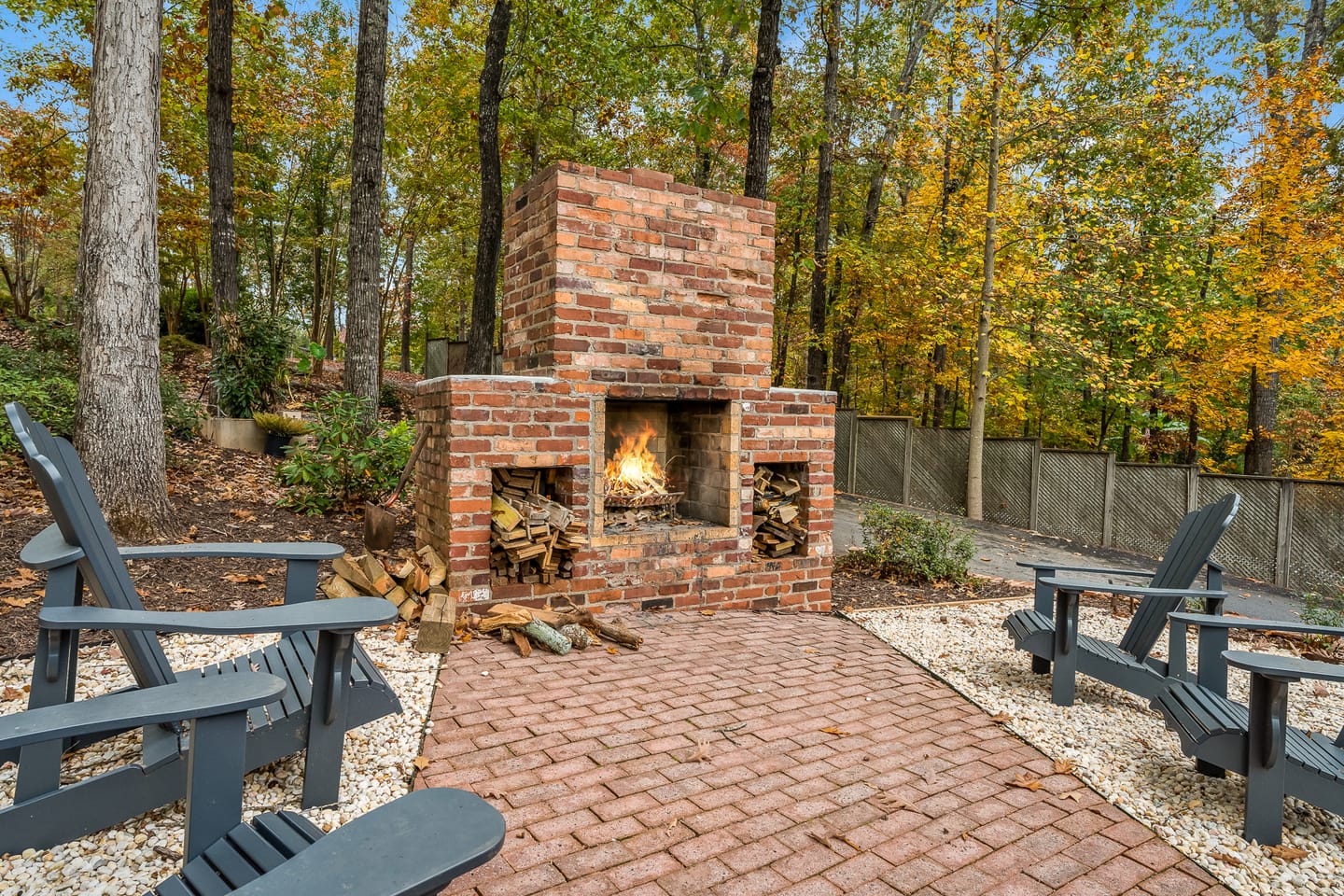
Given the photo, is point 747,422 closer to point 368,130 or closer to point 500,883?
point 500,883

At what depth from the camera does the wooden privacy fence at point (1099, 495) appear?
762 centimetres

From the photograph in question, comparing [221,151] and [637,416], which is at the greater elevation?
[221,151]

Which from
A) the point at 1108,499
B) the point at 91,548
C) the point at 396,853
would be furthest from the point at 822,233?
the point at 396,853

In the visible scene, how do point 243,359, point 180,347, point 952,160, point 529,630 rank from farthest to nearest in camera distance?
point 180,347 → point 952,160 → point 243,359 → point 529,630

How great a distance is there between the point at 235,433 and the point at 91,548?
7.21 metres

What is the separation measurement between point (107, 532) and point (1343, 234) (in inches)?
496

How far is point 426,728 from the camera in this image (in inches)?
106

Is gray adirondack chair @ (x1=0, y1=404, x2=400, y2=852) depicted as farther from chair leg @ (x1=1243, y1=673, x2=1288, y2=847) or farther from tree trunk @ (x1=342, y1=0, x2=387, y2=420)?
tree trunk @ (x1=342, y1=0, x2=387, y2=420)

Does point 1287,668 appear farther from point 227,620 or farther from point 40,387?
point 40,387

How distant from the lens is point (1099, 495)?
31.5 feet

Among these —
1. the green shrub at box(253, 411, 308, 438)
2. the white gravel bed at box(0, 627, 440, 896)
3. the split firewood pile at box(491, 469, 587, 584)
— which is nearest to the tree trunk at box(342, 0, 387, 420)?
the green shrub at box(253, 411, 308, 438)

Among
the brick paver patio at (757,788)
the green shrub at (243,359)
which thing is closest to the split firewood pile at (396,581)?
the brick paver patio at (757,788)

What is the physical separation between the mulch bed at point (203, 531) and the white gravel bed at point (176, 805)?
1.68 ft

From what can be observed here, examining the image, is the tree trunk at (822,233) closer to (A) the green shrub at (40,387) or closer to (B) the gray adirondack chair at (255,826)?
(A) the green shrub at (40,387)
